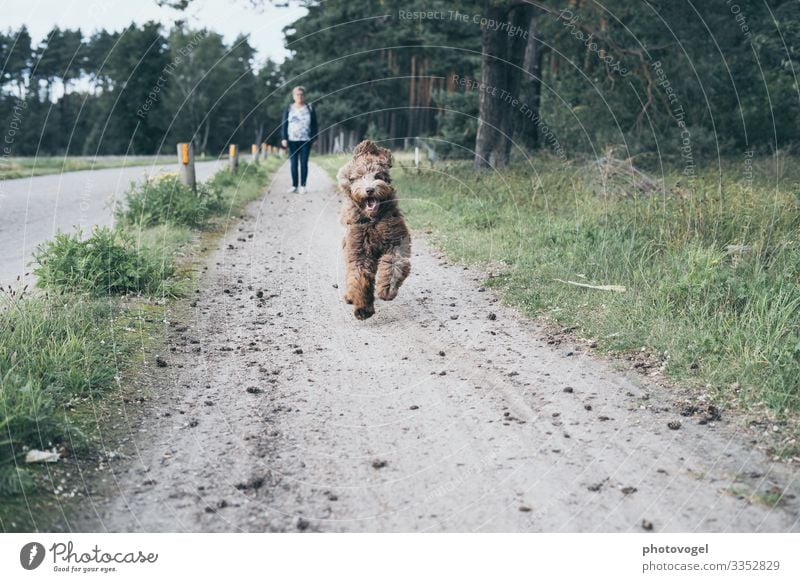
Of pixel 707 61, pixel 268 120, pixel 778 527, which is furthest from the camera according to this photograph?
pixel 268 120

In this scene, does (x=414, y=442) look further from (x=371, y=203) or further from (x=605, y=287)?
(x=605, y=287)

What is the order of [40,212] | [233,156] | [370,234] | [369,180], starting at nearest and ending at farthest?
1. [369,180]
2. [370,234]
3. [40,212]
4. [233,156]

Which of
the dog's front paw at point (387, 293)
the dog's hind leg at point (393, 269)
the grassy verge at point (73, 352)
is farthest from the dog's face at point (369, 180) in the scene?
the grassy verge at point (73, 352)

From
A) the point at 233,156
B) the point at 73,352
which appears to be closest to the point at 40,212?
the point at 233,156

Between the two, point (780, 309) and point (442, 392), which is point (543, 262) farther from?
point (442, 392)

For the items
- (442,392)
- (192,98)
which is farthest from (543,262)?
(192,98)

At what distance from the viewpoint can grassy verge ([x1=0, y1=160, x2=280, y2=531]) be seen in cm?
368

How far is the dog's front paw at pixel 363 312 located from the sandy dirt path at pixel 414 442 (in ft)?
0.34

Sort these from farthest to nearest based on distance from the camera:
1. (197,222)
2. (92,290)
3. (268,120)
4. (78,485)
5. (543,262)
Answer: (268,120), (197,222), (543,262), (92,290), (78,485)

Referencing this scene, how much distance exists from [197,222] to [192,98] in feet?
164

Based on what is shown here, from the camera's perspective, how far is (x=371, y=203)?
6.88 meters

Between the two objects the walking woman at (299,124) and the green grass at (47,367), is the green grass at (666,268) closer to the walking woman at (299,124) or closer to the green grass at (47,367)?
the walking woman at (299,124)

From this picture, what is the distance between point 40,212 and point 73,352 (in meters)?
10.8

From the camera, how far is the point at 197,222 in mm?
12422
